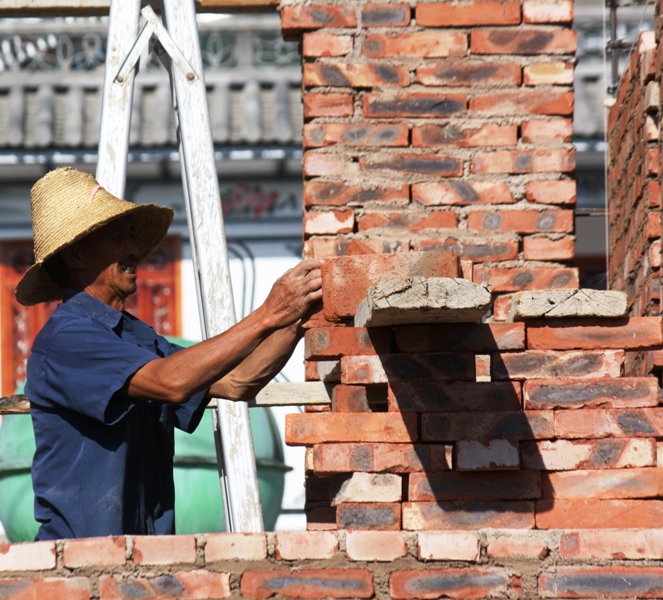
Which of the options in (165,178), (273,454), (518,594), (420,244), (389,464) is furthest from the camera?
(165,178)

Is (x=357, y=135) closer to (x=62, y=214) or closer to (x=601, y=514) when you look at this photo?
(x=62, y=214)

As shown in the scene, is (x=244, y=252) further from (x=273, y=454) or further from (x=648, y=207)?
(x=648, y=207)

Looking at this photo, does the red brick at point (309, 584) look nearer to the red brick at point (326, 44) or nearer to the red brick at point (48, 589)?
the red brick at point (48, 589)

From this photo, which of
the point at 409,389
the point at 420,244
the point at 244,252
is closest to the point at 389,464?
the point at 409,389

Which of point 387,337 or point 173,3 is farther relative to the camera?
point 173,3

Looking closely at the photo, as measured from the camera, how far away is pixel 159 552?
283 cm

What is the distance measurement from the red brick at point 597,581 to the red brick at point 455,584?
0.08 metres

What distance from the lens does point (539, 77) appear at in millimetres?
4199

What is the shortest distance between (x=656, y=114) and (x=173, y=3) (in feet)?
5.74

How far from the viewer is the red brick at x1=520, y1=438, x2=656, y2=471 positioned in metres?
3.07

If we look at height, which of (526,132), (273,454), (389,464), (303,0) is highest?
(303,0)

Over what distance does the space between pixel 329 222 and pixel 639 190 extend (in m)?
1.18

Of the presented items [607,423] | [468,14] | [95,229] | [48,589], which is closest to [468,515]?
[607,423]

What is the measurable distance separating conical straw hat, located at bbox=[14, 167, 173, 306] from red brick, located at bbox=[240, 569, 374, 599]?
1128 mm
